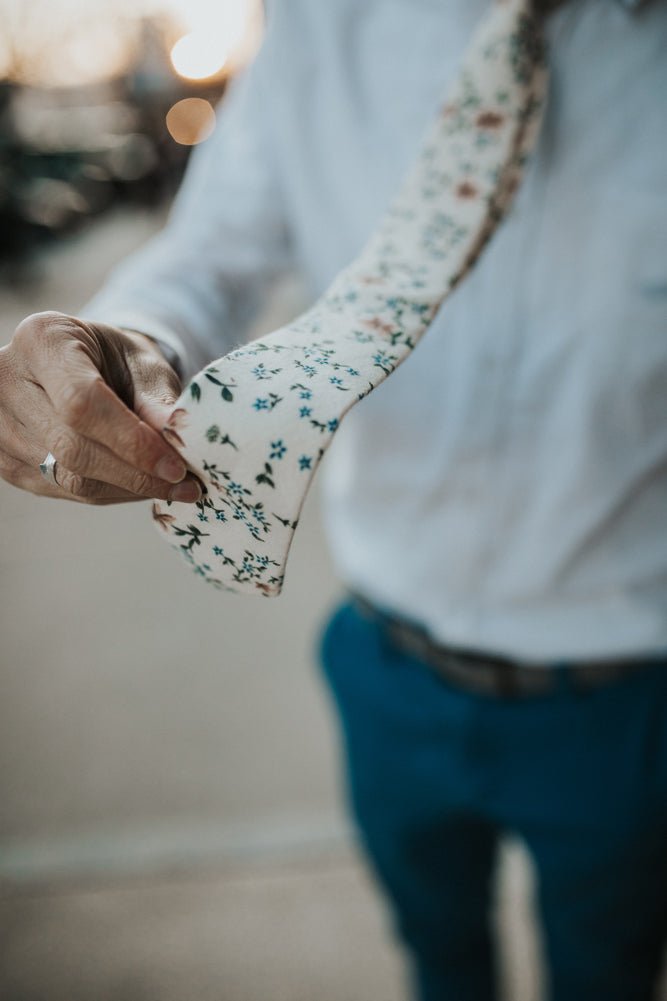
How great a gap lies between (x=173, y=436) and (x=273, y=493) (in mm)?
46

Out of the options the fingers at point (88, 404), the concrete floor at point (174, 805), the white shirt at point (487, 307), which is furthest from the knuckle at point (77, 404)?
the concrete floor at point (174, 805)

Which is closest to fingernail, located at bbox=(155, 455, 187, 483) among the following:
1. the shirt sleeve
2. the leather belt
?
the shirt sleeve

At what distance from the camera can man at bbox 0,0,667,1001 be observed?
42 cm

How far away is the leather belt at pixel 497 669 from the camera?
521mm

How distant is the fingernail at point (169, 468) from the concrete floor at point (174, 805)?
0.52 m

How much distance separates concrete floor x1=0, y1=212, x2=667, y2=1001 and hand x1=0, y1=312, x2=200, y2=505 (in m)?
0.46

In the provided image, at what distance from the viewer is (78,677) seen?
1255 millimetres

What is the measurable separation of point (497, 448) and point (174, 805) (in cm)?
89

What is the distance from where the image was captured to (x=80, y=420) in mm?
244

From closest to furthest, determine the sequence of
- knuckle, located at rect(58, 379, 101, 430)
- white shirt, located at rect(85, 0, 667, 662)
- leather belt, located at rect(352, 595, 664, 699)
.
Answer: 1. knuckle, located at rect(58, 379, 101, 430)
2. white shirt, located at rect(85, 0, 667, 662)
3. leather belt, located at rect(352, 595, 664, 699)

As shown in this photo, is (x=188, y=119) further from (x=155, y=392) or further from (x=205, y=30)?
(x=155, y=392)

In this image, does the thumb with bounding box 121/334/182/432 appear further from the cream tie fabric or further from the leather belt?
the leather belt

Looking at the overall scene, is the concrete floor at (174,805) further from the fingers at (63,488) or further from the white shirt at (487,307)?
the fingers at (63,488)

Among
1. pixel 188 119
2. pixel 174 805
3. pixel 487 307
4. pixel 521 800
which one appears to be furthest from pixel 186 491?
pixel 188 119
